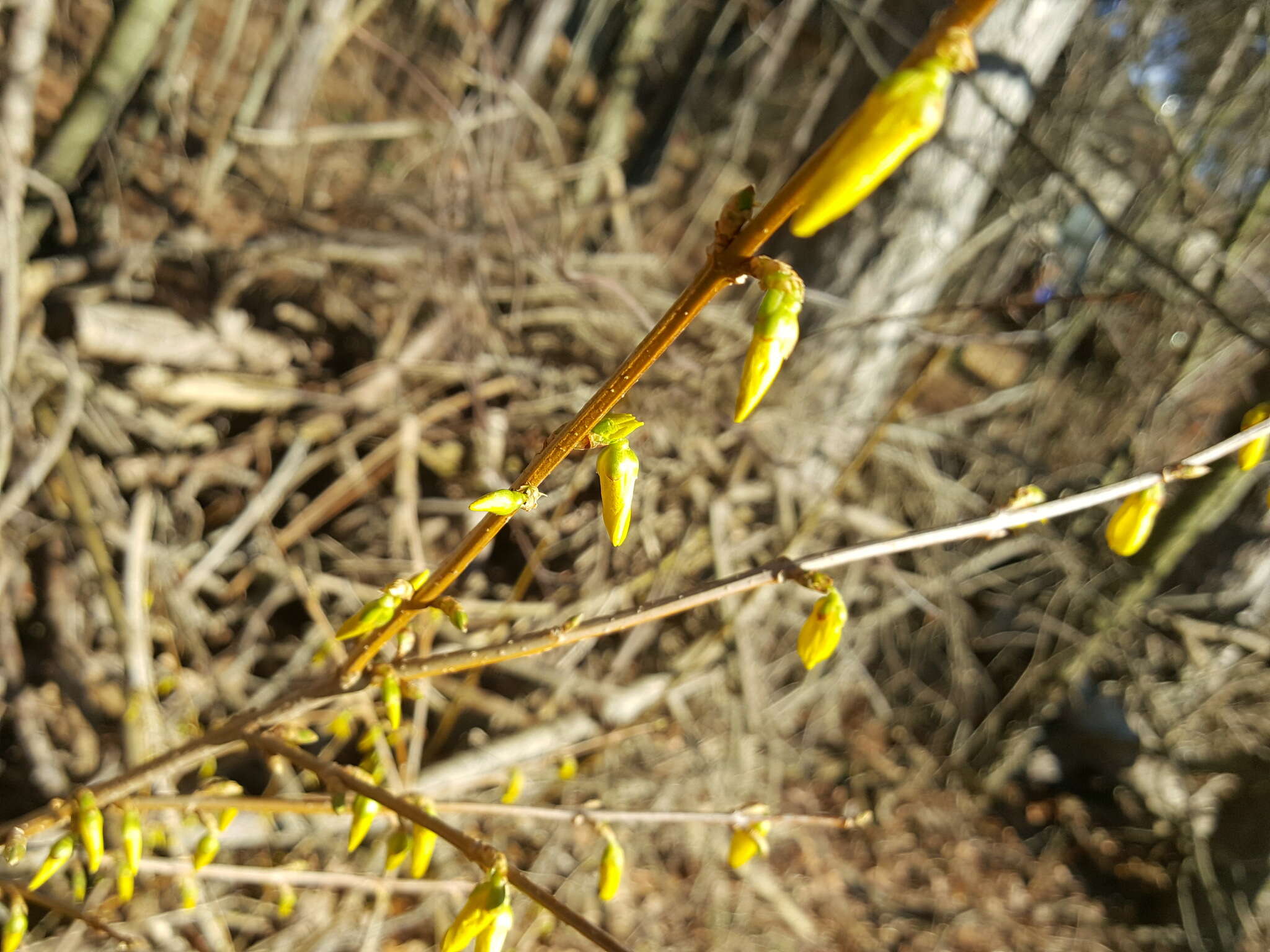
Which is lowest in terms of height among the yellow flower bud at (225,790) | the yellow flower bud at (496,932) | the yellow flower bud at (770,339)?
the yellow flower bud at (496,932)

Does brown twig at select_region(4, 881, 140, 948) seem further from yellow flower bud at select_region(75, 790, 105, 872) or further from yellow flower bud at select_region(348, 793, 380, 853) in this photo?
yellow flower bud at select_region(348, 793, 380, 853)

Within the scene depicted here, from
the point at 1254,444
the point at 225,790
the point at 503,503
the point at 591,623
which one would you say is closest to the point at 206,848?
the point at 225,790

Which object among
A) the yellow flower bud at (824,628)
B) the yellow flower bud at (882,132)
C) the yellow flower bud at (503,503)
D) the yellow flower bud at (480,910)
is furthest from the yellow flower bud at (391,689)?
the yellow flower bud at (882,132)

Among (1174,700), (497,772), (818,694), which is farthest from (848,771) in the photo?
(497,772)

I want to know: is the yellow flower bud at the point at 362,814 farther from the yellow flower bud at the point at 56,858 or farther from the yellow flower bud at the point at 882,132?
the yellow flower bud at the point at 882,132

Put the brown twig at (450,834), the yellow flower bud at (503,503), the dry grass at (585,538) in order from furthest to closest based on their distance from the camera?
the dry grass at (585,538) → the brown twig at (450,834) → the yellow flower bud at (503,503)

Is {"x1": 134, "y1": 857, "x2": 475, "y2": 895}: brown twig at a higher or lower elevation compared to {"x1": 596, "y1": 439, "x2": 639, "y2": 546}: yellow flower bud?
lower

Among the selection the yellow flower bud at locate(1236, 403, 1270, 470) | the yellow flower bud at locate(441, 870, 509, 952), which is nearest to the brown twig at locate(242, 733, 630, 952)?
the yellow flower bud at locate(441, 870, 509, 952)
